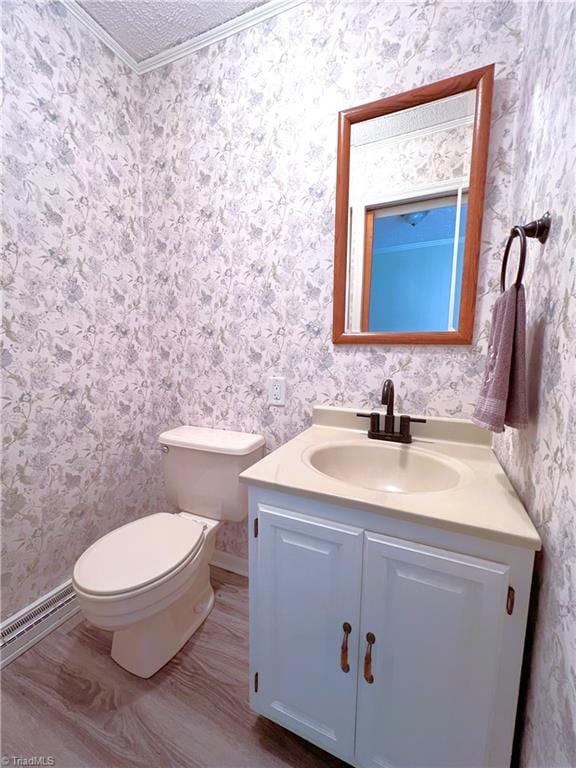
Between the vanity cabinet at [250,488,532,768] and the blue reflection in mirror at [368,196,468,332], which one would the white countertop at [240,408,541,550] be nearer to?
the vanity cabinet at [250,488,532,768]

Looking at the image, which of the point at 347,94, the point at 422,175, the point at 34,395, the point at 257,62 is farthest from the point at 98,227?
the point at 422,175

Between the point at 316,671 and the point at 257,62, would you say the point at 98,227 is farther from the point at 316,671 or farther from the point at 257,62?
the point at 316,671

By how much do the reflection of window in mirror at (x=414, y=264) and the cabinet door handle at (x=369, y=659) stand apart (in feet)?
2.96

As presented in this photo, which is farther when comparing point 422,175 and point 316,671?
point 422,175

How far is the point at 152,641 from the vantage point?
43.7 inches

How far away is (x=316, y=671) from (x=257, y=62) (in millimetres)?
2045

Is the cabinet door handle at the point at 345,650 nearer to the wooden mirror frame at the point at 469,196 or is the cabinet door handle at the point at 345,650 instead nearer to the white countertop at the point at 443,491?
the white countertop at the point at 443,491

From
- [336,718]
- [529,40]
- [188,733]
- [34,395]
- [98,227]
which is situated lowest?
[188,733]

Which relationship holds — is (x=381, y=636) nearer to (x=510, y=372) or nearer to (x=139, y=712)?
(x=510, y=372)

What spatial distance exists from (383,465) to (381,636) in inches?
18.4

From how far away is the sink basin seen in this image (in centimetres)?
97

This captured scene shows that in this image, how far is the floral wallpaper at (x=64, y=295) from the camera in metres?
1.10

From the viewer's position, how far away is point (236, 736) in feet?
3.05

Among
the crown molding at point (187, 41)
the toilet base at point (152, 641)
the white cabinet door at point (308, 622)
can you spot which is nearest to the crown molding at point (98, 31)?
the crown molding at point (187, 41)
